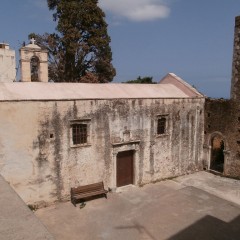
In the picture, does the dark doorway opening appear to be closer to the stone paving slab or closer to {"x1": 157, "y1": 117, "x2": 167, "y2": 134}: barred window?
{"x1": 157, "y1": 117, "x2": 167, "y2": 134}: barred window

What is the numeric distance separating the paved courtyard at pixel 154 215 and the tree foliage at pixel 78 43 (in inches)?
605

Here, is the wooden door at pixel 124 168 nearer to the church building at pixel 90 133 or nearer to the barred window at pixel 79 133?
the church building at pixel 90 133

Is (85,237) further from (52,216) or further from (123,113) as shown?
(123,113)

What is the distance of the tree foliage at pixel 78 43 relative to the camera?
25.8 m

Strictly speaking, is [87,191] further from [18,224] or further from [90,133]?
[18,224]

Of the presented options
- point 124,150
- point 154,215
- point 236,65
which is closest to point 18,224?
point 154,215

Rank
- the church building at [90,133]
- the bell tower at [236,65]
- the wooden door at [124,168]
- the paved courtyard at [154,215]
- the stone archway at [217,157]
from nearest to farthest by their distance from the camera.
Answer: the paved courtyard at [154,215] < the church building at [90,133] < the wooden door at [124,168] < the bell tower at [236,65] < the stone archway at [217,157]

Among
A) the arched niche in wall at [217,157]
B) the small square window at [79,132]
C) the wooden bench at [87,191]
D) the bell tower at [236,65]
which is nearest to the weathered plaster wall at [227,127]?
the bell tower at [236,65]

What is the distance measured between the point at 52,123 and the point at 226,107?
35.4 ft

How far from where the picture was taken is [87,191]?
516 inches

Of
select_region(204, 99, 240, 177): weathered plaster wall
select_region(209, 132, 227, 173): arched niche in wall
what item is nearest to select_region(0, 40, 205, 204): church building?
select_region(204, 99, 240, 177): weathered plaster wall

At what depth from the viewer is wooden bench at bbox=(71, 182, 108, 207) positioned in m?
12.7

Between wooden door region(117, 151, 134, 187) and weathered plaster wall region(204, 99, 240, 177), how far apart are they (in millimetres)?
5995

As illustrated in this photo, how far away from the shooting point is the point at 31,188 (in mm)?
11914
